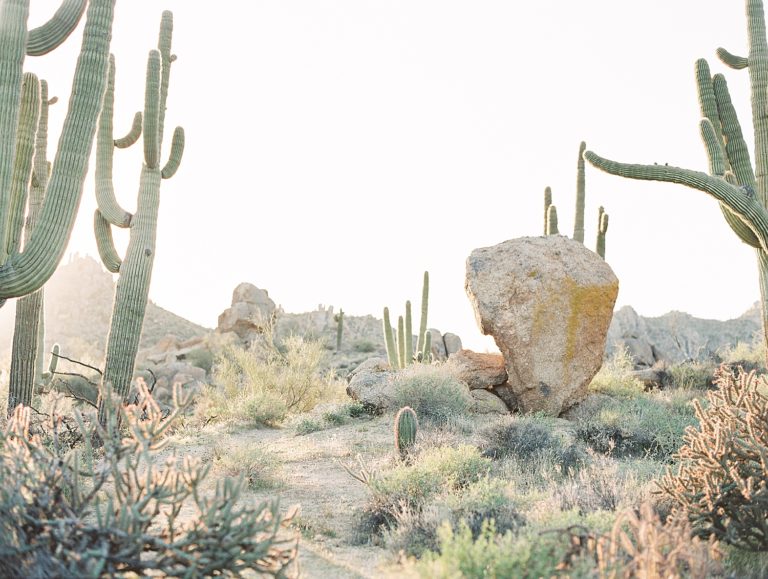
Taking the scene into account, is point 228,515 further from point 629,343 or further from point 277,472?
point 629,343

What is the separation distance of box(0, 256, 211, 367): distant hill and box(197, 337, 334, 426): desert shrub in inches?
715

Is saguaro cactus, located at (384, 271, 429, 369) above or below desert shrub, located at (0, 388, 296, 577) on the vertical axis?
above

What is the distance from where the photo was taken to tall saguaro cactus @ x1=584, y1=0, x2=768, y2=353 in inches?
392

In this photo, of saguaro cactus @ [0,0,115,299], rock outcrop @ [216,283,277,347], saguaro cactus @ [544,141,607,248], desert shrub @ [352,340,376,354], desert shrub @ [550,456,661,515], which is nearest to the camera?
desert shrub @ [550,456,661,515]

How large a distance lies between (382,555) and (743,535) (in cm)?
249

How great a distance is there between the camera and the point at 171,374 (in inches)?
875

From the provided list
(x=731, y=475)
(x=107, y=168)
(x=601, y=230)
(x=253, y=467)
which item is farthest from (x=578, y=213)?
(x=731, y=475)

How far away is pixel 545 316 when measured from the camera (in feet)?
40.1

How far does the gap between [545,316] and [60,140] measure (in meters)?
7.91

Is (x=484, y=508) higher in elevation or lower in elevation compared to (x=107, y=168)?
lower

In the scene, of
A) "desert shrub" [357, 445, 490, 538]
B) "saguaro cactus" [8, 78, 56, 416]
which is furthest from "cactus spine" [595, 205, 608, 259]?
"saguaro cactus" [8, 78, 56, 416]

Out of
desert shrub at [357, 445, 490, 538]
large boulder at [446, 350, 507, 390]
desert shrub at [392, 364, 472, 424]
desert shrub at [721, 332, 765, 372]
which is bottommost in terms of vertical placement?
desert shrub at [357, 445, 490, 538]

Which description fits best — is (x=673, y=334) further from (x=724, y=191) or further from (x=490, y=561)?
(x=490, y=561)

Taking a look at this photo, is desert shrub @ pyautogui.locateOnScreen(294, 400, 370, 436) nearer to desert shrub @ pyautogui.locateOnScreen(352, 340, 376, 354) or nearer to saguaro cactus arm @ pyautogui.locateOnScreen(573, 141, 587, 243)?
saguaro cactus arm @ pyautogui.locateOnScreen(573, 141, 587, 243)
